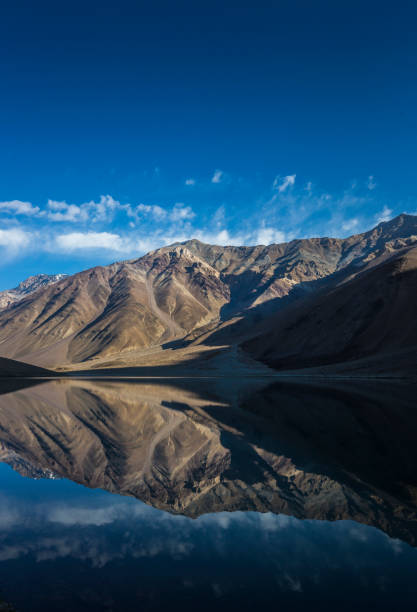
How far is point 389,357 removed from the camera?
66.2 m

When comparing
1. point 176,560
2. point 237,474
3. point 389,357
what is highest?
point 176,560

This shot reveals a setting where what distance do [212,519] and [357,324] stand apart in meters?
84.2

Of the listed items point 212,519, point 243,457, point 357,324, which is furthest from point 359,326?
point 212,519

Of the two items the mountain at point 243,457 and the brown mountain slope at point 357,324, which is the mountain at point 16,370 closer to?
the brown mountain slope at point 357,324

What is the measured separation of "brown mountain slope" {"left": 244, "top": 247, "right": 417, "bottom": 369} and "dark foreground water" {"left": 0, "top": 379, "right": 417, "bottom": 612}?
180 ft

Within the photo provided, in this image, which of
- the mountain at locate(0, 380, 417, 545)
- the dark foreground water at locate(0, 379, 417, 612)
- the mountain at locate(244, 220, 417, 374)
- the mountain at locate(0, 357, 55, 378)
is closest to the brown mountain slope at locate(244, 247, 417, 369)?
the mountain at locate(244, 220, 417, 374)

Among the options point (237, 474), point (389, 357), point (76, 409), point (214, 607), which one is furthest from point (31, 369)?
point (214, 607)

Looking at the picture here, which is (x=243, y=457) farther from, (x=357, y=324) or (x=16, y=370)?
(x=16, y=370)

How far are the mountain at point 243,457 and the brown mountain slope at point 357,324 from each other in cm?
4760

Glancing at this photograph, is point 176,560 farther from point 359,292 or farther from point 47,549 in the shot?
point 359,292

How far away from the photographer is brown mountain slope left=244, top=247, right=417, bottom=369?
3076 inches

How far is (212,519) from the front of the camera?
35.9 feet

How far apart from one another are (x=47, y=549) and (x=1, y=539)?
57.2 inches

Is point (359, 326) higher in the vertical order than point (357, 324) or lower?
lower
